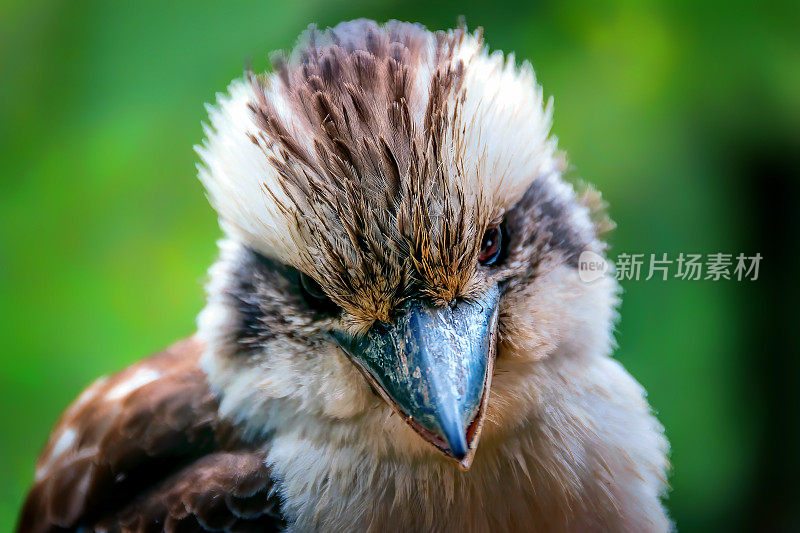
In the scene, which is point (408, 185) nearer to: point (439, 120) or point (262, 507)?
point (439, 120)

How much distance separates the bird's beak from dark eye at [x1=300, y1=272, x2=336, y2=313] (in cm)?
4

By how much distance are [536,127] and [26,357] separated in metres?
1.34

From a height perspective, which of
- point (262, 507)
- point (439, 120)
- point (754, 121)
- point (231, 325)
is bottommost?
point (262, 507)

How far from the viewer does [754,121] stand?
171 centimetres

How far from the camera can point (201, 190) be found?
173 centimetres

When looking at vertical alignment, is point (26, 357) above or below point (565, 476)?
below

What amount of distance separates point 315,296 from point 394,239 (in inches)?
5.2

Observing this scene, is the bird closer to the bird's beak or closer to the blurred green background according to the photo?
the bird's beak

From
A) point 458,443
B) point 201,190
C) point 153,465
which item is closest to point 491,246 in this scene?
point 458,443

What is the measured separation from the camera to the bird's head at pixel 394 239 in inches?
31.3

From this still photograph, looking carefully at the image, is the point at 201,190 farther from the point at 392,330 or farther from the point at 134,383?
the point at 392,330

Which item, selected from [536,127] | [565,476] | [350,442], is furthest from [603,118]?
[350,442]

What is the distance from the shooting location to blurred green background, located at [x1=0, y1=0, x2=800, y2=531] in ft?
5.41

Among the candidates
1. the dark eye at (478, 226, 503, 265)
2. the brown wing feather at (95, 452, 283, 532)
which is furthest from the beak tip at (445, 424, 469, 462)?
the brown wing feather at (95, 452, 283, 532)
